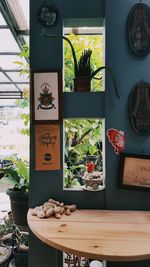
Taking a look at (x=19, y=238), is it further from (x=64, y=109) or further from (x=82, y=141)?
(x=64, y=109)

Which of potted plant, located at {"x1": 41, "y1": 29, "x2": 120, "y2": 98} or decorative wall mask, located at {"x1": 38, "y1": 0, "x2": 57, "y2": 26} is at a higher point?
decorative wall mask, located at {"x1": 38, "y1": 0, "x2": 57, "y2": 26}

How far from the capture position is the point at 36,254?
1.66 meters

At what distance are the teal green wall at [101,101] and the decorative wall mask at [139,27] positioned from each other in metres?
0.05

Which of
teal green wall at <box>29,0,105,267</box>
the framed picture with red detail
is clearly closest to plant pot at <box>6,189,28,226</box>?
teal green wall at <box>29,0,105,267</box>

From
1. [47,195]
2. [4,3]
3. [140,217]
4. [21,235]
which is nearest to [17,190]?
[47,195]

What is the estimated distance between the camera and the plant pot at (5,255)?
2.18 m

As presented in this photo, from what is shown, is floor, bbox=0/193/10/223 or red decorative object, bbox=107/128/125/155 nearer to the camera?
red decorative object, bbox=107/128/125/155

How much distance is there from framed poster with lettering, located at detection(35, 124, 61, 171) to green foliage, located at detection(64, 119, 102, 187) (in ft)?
1.75

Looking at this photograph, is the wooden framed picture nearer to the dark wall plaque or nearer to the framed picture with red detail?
the framed picture with red detail

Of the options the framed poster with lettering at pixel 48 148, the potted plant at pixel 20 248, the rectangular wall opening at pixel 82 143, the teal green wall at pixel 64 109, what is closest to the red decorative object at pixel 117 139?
the teal green wall at pixel 64 109

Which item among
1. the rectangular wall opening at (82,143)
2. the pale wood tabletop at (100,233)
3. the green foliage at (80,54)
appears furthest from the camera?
the rectangular wall opening at (82,143)

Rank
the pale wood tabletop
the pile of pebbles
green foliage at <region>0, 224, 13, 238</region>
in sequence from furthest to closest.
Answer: green foliage at <region>0, 224, 13, 238</region>
the pile of pebbles
the pale wood tabletop

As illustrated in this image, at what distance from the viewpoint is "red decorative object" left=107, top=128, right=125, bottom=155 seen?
5.35 ft

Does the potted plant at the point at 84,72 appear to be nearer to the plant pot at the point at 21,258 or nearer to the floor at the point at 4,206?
the plant pot at the point at 21,258
